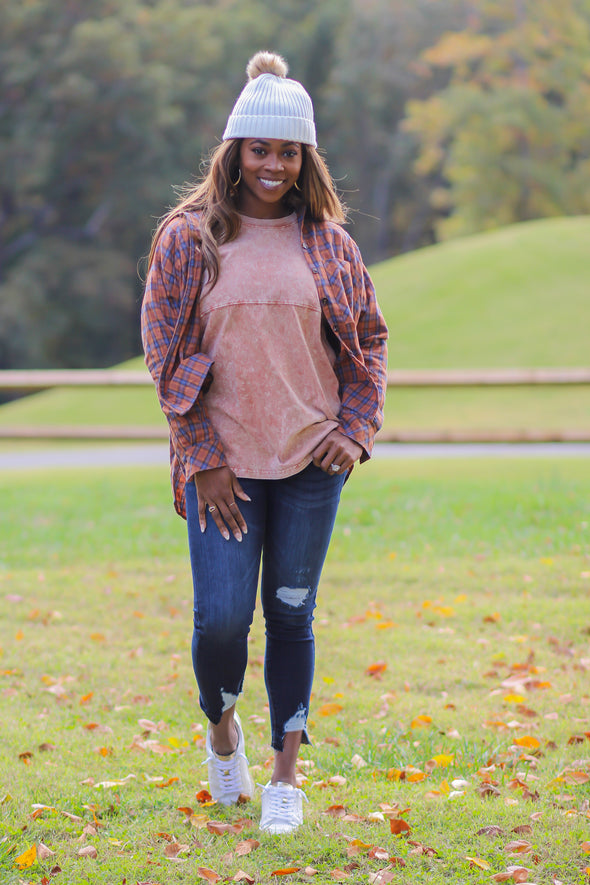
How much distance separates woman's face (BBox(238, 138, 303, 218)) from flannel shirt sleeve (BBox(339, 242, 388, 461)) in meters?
0.31

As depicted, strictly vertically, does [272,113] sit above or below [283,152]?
above

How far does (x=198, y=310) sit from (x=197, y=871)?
159 cm

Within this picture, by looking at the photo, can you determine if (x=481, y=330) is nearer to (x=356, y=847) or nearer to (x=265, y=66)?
(x=265, y=66)

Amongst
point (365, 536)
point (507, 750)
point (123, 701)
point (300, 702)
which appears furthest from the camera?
point (365, 536)

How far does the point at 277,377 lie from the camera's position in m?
2.99

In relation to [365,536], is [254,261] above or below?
A: above

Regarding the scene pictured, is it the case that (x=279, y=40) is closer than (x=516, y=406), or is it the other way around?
(x=516, y=406)

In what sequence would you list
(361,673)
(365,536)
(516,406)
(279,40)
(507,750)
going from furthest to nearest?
(279,40)
(516,406)
(365,536)
(361,673)
(507,750)

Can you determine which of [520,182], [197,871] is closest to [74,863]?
[197,871]

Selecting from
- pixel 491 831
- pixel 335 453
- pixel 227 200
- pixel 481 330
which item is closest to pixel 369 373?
pixel 335 453

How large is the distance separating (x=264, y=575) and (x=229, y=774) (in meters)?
0.71

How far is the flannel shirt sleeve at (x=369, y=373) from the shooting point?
3.13m

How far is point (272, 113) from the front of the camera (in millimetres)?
2992

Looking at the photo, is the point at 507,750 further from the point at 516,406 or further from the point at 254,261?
the point at 516,406
